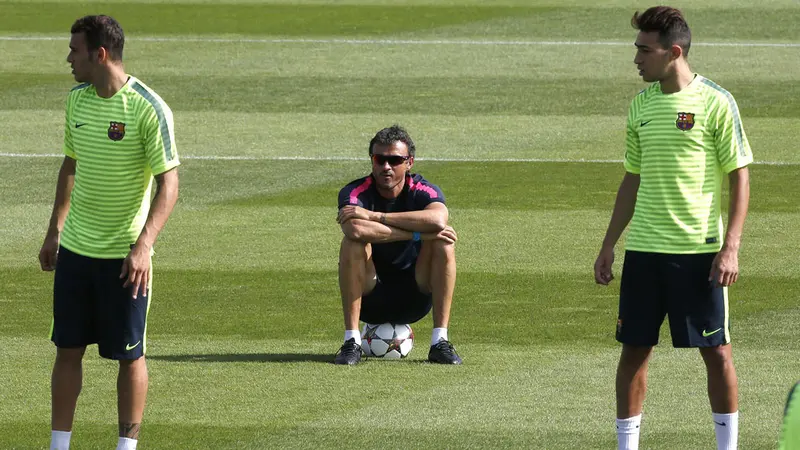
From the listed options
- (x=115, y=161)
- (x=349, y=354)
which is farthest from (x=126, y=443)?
(x=349, y=354)

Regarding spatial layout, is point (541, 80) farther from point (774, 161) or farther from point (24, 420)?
point (24, 420)

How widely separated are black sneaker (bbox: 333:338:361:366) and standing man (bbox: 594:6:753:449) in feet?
8.03

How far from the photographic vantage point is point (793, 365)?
345 inches

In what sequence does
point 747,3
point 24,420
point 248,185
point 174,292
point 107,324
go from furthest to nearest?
point 747,3
point 248,185
point 174,292
point 24,420
point 107,324

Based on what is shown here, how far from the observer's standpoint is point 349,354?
8906 millimetres

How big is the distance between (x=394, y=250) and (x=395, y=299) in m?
0.28

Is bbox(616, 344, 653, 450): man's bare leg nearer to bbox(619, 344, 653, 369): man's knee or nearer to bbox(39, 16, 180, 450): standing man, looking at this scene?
bbox(619, 344, 653, 369): man's knee

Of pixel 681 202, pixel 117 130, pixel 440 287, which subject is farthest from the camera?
pixel 440 287

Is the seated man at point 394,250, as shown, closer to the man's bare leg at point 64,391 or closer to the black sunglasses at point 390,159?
the black sunglasses at point 390,159

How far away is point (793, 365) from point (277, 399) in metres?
2.79

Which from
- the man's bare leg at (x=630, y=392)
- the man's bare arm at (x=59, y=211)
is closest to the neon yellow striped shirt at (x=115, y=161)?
the man's bare arm at (x=59, y=211)

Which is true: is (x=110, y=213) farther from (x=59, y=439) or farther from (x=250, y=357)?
(x=250, y=357)

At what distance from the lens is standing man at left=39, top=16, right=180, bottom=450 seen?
6539mm

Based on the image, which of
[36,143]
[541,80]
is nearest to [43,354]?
[36,143]
